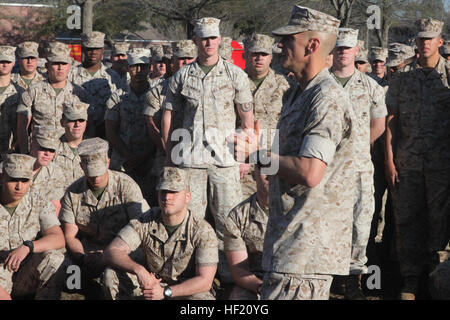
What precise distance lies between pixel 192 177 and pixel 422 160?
2.01m

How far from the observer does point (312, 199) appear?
3.52m

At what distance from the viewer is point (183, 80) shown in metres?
6.86

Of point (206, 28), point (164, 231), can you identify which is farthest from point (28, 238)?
point (206, 28)

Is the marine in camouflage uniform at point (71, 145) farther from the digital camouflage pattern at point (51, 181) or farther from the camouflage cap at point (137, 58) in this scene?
the camouflage cap at point (137, 58)

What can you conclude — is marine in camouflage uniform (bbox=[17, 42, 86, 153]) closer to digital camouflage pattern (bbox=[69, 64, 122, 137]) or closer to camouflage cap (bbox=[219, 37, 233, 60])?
digital camouflage pattern (bbox=[69, 64, 122, 137])

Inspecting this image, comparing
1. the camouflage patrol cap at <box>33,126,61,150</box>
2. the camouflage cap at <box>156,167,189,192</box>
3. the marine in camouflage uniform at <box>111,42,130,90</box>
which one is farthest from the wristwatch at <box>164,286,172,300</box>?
the marine in camouflage uniform at <box>111,42,130,90</box>

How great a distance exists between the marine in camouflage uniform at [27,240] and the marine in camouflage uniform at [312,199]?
2.92m

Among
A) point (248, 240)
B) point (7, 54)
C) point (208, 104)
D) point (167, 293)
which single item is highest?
point (7, 54)

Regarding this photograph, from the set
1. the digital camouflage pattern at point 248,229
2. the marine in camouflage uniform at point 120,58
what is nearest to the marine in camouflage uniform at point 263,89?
the digital camouflage pattern at point 248,229

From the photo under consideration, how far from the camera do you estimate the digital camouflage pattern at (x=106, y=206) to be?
6.61 metres

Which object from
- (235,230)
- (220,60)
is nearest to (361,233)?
(235,230)

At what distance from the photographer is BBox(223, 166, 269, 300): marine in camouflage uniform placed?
17.6ft

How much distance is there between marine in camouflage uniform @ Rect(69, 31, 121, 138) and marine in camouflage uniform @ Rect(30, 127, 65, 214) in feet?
4.59

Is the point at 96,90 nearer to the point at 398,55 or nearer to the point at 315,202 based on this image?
the point at 398,55
